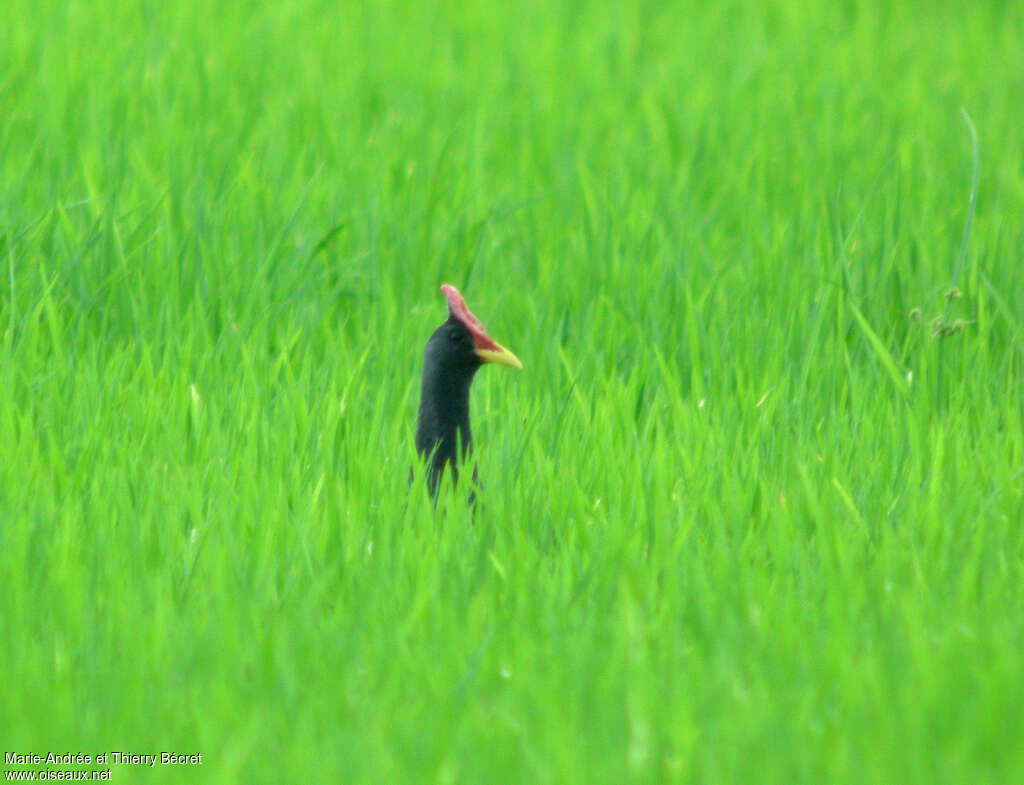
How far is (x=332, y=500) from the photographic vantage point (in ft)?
10.8

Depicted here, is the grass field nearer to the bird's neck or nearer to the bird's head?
the bird's neck

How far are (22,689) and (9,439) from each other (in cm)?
119

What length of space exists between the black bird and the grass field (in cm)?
9

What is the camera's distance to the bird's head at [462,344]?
3459 mm

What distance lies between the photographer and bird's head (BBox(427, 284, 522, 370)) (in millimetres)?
3459

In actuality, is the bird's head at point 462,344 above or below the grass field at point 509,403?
above

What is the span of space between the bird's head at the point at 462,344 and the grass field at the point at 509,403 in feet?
0.86

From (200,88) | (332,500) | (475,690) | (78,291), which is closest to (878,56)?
(200,88)

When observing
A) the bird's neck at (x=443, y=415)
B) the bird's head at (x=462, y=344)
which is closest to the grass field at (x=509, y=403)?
the bird's neck at (x=443, y=415)

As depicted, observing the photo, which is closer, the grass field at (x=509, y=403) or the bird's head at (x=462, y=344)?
the grass field at (x=509, y=403)

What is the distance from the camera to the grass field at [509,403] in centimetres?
265

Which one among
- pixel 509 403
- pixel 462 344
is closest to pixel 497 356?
pixel 462 344

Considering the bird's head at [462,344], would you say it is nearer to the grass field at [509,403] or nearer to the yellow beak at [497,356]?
the yellow beak at [497,356]

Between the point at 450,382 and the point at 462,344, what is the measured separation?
0.10 m
